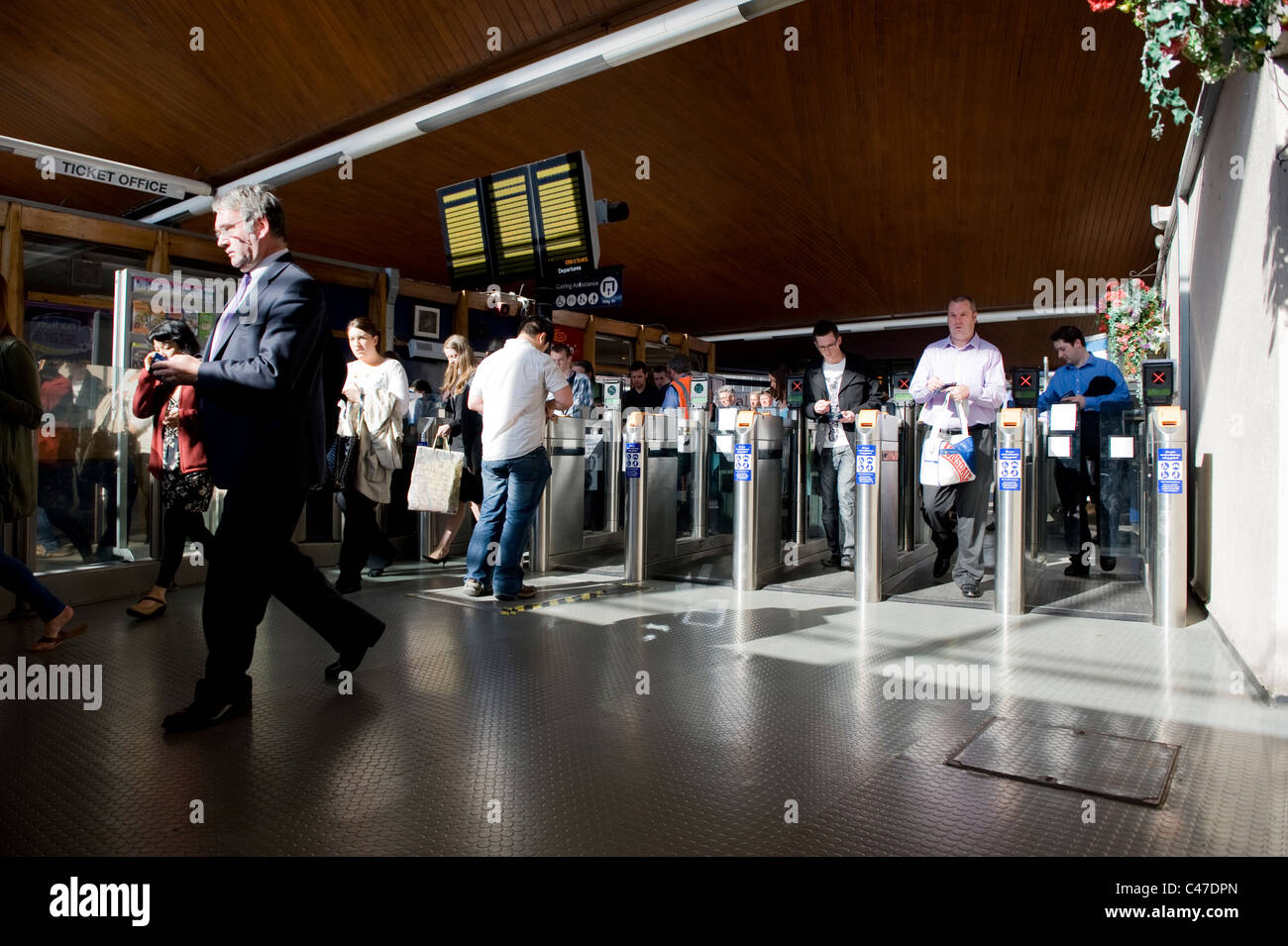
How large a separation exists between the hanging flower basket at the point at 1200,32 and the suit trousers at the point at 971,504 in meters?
2.67

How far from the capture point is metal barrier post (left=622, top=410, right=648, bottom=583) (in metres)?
5.62

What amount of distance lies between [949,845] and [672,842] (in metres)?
0.59

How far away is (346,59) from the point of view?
7305 mm

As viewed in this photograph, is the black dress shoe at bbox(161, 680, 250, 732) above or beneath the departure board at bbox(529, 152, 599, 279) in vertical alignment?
beneath

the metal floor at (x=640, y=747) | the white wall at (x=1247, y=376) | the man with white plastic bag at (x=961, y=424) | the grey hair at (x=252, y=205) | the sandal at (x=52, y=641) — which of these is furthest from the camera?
the man with white plastic bag at (x=961, y=424)

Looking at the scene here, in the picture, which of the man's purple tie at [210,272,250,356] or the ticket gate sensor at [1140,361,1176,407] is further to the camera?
the ticket gate sensor at [1140,361,1176,407]

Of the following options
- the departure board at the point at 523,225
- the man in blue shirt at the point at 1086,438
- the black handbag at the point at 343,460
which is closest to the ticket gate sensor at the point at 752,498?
the departure board at the point at 523,225

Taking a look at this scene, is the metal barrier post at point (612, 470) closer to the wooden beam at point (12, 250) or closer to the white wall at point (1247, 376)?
the white wall at point (1247, 376)

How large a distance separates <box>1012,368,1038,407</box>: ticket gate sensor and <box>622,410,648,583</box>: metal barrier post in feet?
12.8

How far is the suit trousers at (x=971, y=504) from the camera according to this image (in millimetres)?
4957

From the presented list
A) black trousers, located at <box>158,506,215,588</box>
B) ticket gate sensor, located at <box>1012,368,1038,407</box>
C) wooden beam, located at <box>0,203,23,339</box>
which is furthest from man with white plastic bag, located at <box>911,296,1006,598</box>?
wooden beam, located at <box>0,203,23,339</box>

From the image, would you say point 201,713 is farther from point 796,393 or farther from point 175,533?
point 796,393

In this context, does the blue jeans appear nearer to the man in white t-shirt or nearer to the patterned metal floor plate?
the man in white t-shirt

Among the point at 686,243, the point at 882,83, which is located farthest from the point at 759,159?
the point at 686,243
